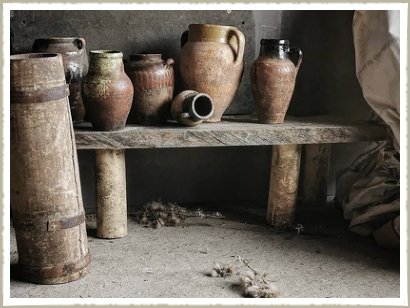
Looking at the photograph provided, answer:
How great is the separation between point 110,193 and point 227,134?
647 mm

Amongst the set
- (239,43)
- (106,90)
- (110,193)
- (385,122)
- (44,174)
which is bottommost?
(110,193)

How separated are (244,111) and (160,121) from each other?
2.16ft

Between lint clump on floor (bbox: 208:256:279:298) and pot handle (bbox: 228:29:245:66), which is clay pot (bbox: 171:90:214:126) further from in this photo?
lint clump on floor (bbox: 208:256:279:298)

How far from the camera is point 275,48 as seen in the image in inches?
118

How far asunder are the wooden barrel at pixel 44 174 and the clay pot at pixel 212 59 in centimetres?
83

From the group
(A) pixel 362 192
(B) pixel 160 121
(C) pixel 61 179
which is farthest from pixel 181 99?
(A) pixel 362 192

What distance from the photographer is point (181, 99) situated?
293 cm

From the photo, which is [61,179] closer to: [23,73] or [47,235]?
[47,235]

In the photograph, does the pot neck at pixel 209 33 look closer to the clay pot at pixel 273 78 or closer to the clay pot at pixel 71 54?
the clay pot at pixel 273 78

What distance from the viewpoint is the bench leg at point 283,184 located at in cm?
308

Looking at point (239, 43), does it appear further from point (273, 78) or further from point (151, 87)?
point (151, 87)

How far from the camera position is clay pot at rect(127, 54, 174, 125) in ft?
9.64

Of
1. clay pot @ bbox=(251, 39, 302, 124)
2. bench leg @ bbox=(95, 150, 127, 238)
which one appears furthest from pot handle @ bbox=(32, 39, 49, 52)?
clay pot @ bbox=(251, 39, 302, 124)

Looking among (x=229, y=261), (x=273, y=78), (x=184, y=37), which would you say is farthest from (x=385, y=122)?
(x=184, y=37)
